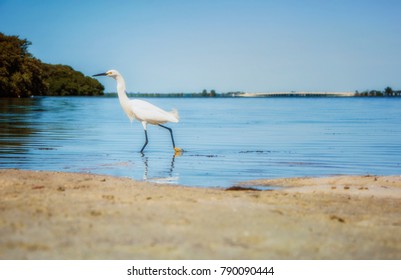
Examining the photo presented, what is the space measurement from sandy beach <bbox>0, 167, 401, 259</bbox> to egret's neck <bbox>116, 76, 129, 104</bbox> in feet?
32.9

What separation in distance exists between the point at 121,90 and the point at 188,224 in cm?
1373

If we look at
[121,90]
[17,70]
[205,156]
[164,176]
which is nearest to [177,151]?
[205,156]

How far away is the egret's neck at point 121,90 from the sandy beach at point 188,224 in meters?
10.0

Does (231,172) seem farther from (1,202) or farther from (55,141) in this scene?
(55,141)

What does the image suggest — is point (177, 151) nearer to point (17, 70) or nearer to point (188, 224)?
point (188, 224)

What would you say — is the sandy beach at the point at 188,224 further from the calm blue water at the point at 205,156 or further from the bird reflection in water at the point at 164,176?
the calm blue water at the point at 205,156

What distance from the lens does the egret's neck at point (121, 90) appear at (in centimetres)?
1890

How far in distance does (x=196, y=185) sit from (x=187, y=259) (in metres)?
5.86

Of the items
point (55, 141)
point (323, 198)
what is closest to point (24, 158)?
point (55, 141)

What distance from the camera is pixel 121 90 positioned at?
19.2 meters

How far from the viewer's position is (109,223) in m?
5.93

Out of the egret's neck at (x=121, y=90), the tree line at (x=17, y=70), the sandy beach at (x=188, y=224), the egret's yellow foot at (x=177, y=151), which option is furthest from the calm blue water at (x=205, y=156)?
the tree line at (x=17, y=70)
